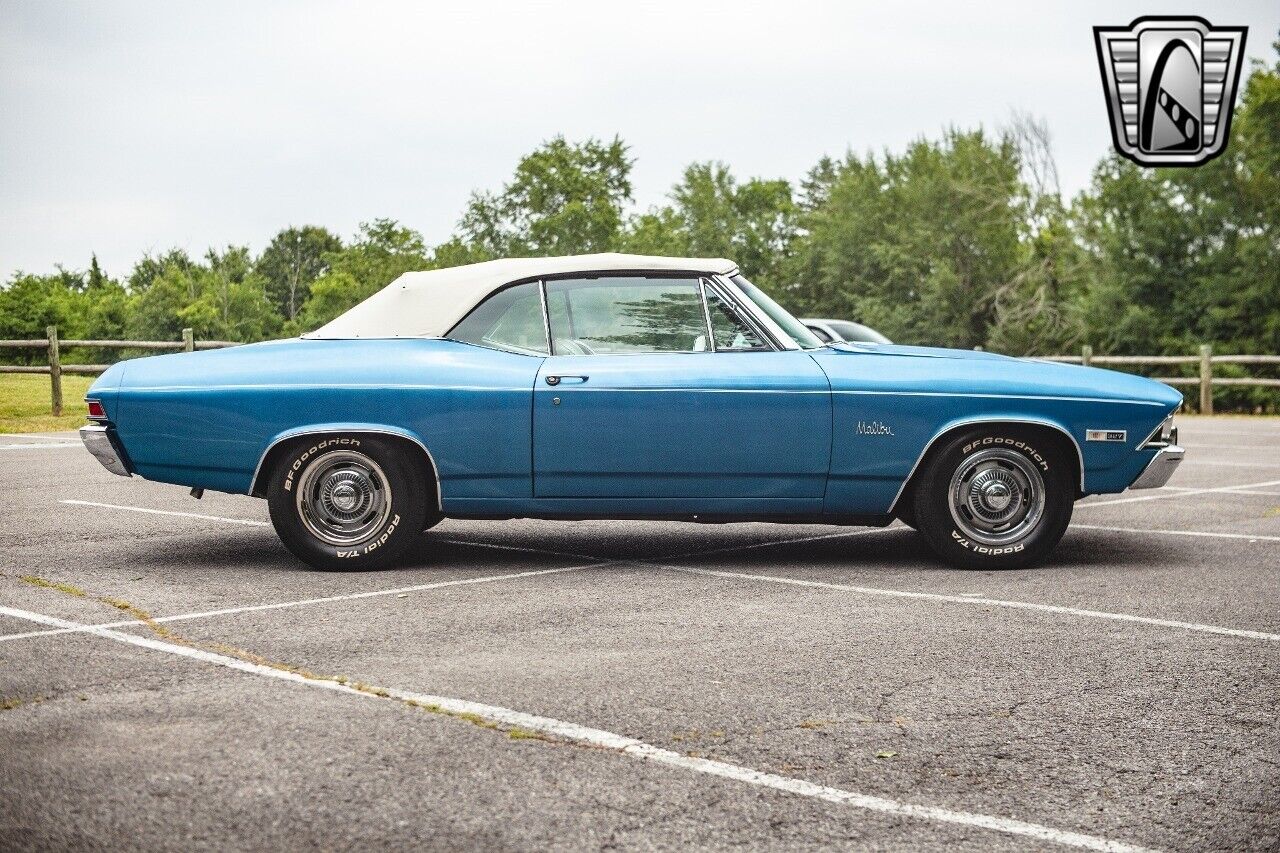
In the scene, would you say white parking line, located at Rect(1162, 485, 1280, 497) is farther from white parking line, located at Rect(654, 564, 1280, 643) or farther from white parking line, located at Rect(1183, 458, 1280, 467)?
white parking line, located at Rect(654, 564, 1280, 643)

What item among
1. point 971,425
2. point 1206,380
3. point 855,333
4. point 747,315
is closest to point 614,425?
point 747,315

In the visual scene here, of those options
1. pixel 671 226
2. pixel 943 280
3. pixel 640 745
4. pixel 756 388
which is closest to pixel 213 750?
pixel 640 745

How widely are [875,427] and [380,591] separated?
95.2 inches

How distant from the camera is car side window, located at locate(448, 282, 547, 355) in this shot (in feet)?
22.4

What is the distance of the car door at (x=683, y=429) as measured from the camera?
259 inches

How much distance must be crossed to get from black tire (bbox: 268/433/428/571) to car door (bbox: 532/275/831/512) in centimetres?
65

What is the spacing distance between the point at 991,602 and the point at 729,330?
5.99 feet

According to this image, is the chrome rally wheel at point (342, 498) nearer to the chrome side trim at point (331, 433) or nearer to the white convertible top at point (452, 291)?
the chrome side trim at point (331, 433)

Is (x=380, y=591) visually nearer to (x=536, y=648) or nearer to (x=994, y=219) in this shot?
(x=536, y=648)

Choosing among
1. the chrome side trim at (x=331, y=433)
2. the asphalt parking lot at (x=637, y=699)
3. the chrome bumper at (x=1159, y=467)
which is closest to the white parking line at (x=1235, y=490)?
the asphalt parking lot at (x=637, y=699)

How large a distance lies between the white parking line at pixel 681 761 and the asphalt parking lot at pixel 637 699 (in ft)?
0.04

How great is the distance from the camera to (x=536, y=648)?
16.5ft

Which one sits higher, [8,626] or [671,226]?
[671,226]

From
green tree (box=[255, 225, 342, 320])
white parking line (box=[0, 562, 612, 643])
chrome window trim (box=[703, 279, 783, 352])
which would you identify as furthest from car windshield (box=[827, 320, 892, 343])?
green tree (box=[255, 225, 342, 320])
